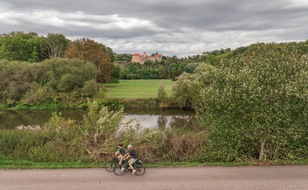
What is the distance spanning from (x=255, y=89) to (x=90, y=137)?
8972 millimetres

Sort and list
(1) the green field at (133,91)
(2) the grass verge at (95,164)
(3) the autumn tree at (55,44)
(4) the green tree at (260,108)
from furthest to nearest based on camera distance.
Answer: (3) the autumn tree at (55,44) < (1) the green field at (133,91) < (4) the green tree at (260,108) < (2) the grass verge at (95,164)

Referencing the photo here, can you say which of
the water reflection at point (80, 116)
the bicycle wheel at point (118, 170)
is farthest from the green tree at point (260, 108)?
the water reflection at point (80, 116)

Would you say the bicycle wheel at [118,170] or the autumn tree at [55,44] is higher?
the autumn tree at [55,44]

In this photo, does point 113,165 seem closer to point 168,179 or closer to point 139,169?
point 139,169

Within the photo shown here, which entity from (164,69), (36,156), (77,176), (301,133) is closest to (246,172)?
(301,133)

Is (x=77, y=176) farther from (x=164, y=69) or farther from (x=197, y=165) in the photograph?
(x=164, y=69)

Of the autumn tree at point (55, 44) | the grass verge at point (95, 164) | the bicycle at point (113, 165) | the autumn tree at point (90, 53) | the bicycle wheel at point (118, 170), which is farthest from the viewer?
the autumn tree at point (55, 44)

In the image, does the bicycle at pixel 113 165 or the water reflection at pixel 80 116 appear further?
the water reflection at pixel 80 116

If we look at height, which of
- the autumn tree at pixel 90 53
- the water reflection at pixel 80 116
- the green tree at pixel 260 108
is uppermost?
the autumn tree at pixel 90 53

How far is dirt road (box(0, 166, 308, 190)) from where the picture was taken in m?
9.16

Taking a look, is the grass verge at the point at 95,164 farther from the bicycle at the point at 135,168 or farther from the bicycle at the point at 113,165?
the bicycle at the point at 135,168

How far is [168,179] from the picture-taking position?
9.83 meters

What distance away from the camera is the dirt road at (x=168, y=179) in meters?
9.16

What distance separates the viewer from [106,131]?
13250 mm
